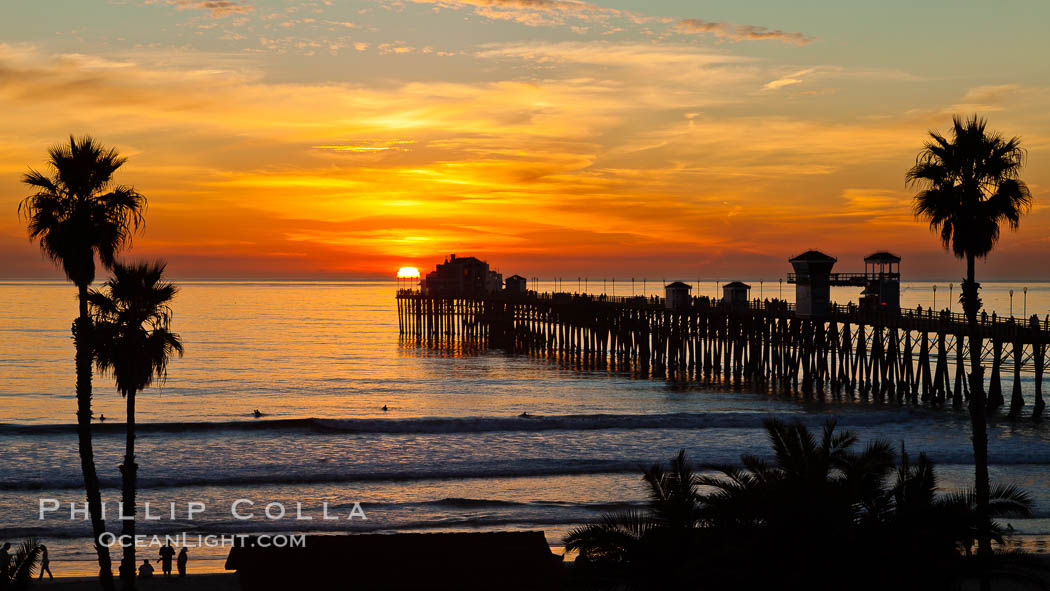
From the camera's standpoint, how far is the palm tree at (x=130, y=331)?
16172mm

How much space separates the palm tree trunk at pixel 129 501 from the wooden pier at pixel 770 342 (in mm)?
32888

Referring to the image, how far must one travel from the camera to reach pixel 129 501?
1644 centimetres

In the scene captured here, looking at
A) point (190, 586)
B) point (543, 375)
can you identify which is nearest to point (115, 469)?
point (190, 586)

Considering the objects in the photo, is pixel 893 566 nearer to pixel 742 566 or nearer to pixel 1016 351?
pixel 742 566

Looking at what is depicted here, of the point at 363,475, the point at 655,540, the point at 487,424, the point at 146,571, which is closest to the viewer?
the point at 655,540

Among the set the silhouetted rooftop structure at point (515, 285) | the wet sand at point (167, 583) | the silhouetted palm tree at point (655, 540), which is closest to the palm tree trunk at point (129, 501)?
the wet sand at point (167, 583)

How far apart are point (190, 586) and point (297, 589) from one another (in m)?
5.44

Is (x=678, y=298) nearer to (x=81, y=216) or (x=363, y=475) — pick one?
(x=363, y=475)

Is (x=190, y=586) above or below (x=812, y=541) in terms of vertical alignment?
below

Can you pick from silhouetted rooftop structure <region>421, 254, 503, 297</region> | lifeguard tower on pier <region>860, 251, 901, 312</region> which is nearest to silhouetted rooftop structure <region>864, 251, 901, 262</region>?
lifeguard tower on pier <region>860, 251, 901, 312</region>

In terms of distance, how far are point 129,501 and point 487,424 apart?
25.9 metres

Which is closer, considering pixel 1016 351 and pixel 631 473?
pixel 631 473

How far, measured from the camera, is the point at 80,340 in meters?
15.8

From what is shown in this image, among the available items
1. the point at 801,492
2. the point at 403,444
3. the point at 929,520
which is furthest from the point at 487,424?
the point at 929,520
